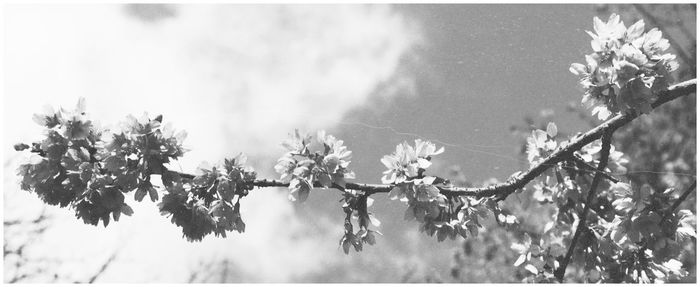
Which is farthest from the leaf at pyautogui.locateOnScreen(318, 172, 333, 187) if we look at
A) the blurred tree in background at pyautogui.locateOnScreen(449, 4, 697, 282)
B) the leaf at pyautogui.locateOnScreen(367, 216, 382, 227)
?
the blurred tree in background at pyautogui.locateOnScreen(449, 4, 697, 282)

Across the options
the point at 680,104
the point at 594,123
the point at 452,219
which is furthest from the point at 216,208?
the point at 680,104

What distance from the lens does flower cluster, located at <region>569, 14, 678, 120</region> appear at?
3.18m

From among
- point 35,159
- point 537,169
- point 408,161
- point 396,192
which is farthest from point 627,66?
point 35,159

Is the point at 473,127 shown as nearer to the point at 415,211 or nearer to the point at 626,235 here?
the point at 626,235

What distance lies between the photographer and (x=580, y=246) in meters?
4.44

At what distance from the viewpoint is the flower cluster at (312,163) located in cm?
312

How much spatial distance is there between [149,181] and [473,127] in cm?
265

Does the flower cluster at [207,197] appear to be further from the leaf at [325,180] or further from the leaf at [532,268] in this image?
the leaf at [532,268]

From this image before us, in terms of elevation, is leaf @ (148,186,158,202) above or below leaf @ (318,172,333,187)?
below

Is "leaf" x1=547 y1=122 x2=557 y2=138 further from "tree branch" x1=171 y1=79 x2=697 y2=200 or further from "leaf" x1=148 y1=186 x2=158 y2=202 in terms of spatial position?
"leaf" x1=148 y1=186 x2=158 y2=202

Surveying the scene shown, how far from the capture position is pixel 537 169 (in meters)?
→ 3.90

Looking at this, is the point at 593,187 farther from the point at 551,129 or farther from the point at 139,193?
the point at 139,193

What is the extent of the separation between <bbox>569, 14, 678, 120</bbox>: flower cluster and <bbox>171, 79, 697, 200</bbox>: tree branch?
0.16m

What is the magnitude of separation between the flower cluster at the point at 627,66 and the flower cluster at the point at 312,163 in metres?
1.29
